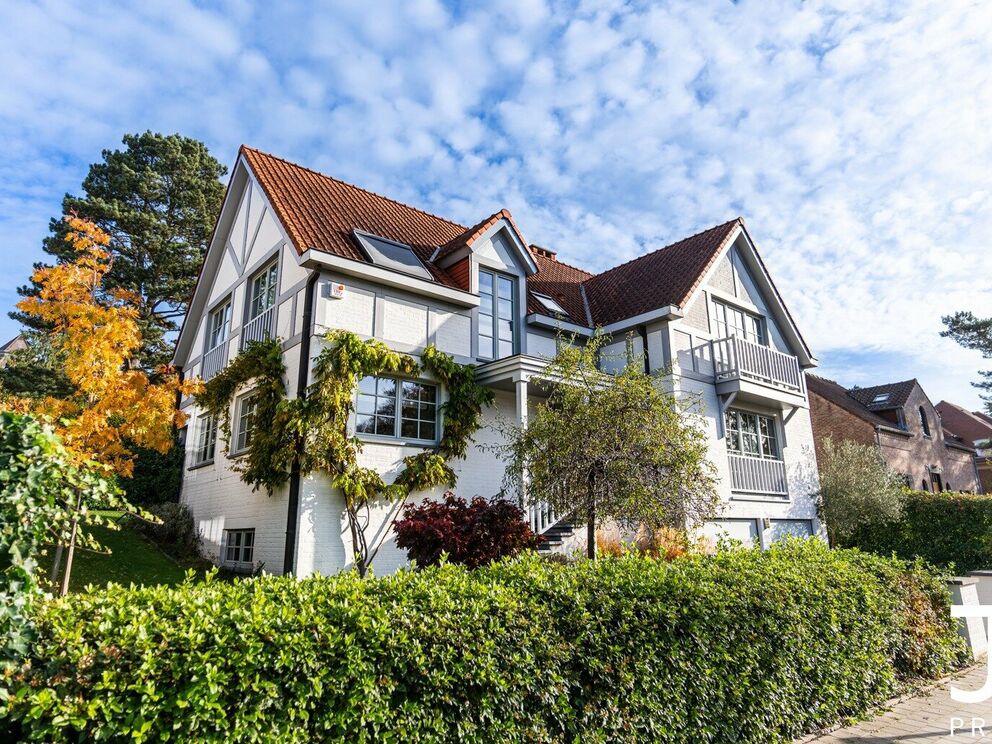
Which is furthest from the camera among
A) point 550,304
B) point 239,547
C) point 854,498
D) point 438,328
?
point 854,498

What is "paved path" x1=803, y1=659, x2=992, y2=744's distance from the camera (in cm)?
577

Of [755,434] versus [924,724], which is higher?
[755,434]

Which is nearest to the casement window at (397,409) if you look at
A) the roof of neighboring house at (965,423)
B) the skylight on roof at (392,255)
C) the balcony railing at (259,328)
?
the skylight on roof at (392,255)

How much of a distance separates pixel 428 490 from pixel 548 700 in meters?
8.20

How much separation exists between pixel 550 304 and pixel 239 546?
→ 31.6 ft

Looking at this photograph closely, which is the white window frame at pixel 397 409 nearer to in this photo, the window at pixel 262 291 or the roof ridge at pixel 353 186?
the window at pixel 262 291

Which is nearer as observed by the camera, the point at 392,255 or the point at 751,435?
the point at 392,255

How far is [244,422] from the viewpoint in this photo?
545 inches

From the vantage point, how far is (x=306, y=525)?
11.1 meters

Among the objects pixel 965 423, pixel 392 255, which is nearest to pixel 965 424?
pixel 965 423

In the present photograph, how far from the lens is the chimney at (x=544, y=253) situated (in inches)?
857

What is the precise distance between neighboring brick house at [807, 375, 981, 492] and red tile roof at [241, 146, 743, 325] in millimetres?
12386

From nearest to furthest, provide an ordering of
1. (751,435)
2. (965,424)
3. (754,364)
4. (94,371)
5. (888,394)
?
(94,371), (754,364), (751,435), (888,394), (965,424)

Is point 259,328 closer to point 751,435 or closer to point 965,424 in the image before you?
point 751,435
